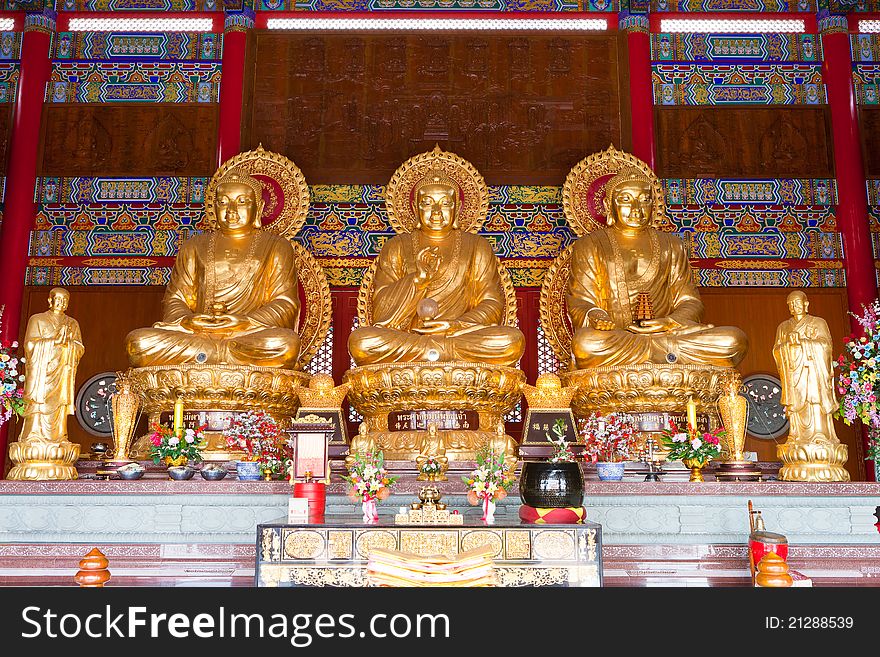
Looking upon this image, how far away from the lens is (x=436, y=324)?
218 inches

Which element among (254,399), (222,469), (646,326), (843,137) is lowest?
(222,469)

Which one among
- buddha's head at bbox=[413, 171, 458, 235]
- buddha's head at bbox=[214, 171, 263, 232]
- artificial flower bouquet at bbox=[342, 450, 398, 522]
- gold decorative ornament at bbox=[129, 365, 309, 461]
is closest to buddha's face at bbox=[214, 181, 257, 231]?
buddha's head at bbox=[214, 171, 263, 232]

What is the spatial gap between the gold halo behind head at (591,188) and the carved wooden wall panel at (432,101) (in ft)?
0.80

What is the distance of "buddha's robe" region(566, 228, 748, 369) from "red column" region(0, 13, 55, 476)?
12.4ft

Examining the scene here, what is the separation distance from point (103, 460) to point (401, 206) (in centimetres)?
273

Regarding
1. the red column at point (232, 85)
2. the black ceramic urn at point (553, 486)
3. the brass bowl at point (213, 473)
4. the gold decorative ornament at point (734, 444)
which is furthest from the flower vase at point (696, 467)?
the red column at point (232, 85)

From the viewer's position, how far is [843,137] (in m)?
6.70

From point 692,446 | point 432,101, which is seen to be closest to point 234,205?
point 432,101

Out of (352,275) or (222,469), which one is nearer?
(222,469)

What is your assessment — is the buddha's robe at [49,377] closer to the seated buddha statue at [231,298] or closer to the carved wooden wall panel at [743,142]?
the seated buddha statue at [231,298]

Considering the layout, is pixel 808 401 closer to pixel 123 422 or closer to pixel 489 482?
pixel 489 482
